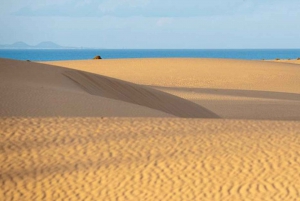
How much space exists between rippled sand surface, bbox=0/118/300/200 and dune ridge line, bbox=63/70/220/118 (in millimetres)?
6141

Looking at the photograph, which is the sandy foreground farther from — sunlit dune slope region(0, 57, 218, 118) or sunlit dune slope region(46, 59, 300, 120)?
sunlit dune slope region(46, 59, 300, 120)

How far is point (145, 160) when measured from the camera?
32.3 ft

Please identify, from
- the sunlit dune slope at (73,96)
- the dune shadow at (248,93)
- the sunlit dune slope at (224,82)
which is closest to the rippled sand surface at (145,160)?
the sunlit dune slope at (73,96)

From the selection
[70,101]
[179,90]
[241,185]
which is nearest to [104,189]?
[241,185]

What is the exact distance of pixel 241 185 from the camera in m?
8.78

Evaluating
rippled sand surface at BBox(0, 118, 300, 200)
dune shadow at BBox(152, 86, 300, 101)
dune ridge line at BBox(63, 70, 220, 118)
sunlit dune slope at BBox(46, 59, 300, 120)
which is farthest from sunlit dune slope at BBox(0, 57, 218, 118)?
dune shadow at BBox(152, 86, 300, 101)

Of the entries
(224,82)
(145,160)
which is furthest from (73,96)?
(224,82)

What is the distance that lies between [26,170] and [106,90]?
9.71 meters

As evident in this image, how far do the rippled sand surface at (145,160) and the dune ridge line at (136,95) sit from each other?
6141 mm

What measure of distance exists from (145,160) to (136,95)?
980 cm

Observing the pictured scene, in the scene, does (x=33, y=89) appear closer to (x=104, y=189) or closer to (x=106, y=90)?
(x=106, y=90)

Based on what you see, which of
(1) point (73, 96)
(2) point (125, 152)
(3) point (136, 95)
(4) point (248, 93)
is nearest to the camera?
(2) point (125, 152)

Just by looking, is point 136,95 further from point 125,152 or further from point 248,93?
point 248,93

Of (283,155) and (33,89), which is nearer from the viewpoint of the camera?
(283,155)
